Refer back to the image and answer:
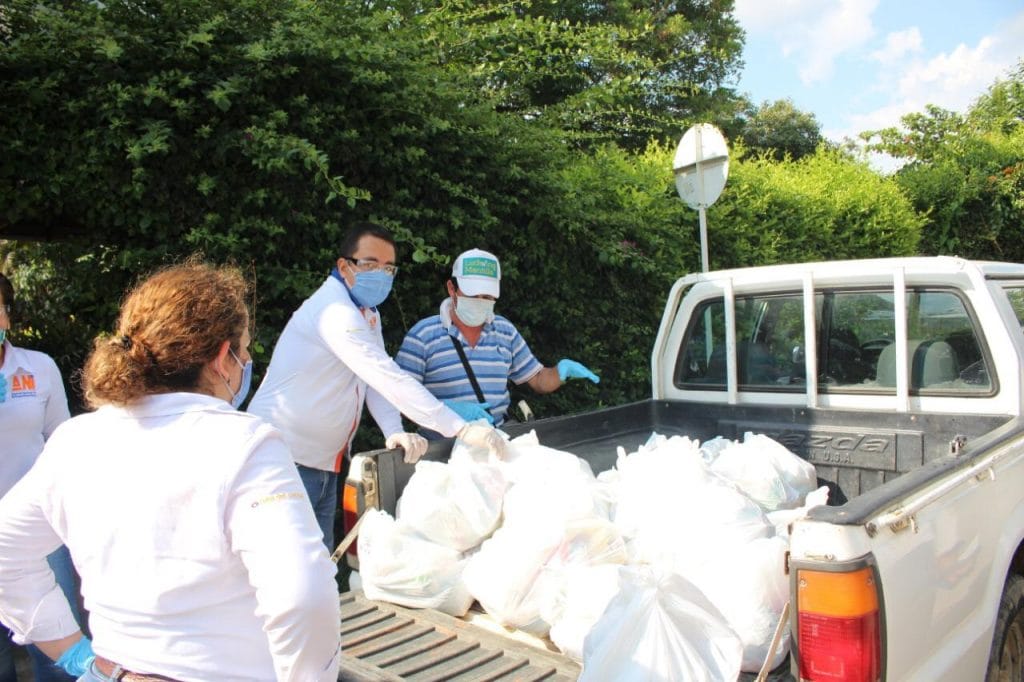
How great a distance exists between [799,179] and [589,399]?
15.9ft

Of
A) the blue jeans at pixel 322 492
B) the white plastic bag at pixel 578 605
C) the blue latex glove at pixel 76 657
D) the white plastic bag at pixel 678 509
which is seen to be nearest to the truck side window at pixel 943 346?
the white plastic bag at pixel 678 509

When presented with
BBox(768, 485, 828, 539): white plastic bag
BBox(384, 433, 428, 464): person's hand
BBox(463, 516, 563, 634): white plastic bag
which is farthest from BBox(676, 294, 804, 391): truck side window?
BBox(463, 516, 563, 634): white plastic bag

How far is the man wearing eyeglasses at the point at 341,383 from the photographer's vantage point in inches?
118

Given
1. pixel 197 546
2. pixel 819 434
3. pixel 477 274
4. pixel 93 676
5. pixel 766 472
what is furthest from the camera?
pixel 477 274

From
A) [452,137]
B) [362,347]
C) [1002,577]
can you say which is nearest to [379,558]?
[362,347]

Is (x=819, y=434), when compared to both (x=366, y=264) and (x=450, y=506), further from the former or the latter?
(x=366, y=264)

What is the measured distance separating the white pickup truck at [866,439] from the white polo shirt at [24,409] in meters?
1.24

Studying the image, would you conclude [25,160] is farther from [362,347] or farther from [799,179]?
[799,179]

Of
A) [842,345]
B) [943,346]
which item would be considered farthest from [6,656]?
[943,346]

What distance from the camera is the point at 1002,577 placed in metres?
2.52

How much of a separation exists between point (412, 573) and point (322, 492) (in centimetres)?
105

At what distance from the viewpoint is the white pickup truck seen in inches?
71.5

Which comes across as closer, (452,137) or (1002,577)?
(1002,577)

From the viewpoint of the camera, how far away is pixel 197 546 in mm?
1287
